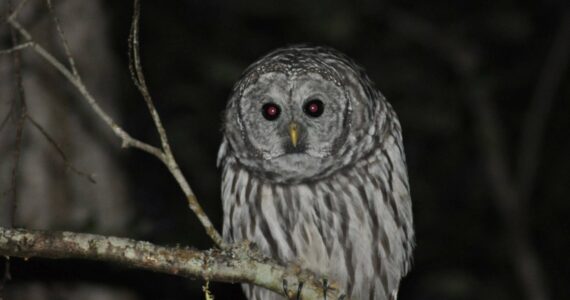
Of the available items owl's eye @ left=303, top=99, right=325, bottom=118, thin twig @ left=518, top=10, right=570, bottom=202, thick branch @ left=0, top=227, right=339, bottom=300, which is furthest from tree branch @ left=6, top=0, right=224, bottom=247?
thin twig @ left=518, top=10, right=570, bottom=202

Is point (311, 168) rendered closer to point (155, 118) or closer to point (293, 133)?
point (293, 133)

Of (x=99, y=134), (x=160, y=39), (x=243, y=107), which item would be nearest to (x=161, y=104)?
(x=160, y=39)

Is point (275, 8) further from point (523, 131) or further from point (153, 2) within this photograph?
point (523, 131)

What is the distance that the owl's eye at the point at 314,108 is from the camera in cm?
430

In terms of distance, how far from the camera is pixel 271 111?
4.27m

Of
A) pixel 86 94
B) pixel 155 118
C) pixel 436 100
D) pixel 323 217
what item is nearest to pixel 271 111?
pixel 323 217

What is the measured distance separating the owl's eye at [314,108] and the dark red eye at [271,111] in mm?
122

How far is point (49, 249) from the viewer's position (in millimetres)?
3145

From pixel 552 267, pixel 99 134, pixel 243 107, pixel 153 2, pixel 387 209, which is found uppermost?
pixel 153 2

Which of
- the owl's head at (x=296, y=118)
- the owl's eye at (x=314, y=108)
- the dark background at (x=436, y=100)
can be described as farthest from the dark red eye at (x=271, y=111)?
the dark background at (x=436, y=100)

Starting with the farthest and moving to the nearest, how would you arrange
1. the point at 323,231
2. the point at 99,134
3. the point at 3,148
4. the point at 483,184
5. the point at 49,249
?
the point at 483,184 → the point at 99,134 → the point at 3,148 → the point at 323,231 → the point at 49,249

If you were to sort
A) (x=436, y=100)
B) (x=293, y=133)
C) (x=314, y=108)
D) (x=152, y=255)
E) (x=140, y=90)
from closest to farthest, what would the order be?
(x=152, y=255) < (x=140, y=90) < (x=293, y=133) < (x=314, y=108) < (x=436, y=100)

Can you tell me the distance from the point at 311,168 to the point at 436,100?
345 cm

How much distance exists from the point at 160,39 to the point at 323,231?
3589 mm
